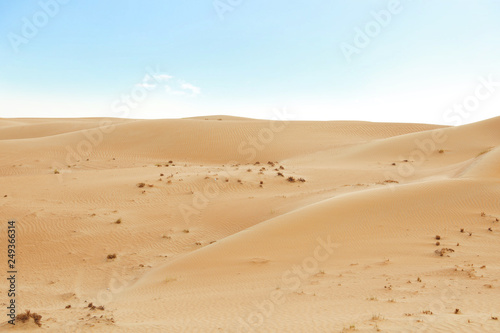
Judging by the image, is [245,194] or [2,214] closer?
[2,214]

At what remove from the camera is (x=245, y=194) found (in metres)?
17.3

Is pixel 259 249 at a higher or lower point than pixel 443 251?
higher

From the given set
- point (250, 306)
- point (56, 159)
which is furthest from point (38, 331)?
point (56, 159)

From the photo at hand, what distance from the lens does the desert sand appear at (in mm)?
6418

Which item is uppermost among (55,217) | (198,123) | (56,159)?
(198,123)

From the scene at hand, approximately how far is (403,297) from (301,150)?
1021 inches

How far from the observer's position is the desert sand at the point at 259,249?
6418 millimetres

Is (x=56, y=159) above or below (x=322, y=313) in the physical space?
above

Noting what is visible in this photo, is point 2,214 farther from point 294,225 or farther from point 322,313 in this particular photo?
point 322,313

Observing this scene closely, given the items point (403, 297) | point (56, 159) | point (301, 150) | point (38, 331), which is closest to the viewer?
point (38, 331)

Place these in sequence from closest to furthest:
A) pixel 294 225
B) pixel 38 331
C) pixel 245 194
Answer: pixel 38 331 < pixel 294 225 < pixel 245 194

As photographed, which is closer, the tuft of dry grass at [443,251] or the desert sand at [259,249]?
the desert sand at [259,249]

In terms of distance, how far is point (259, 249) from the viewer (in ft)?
34.3

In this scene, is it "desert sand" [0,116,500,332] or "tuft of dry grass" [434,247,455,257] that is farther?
"tuft of dry grass" [434,247,455,257]
